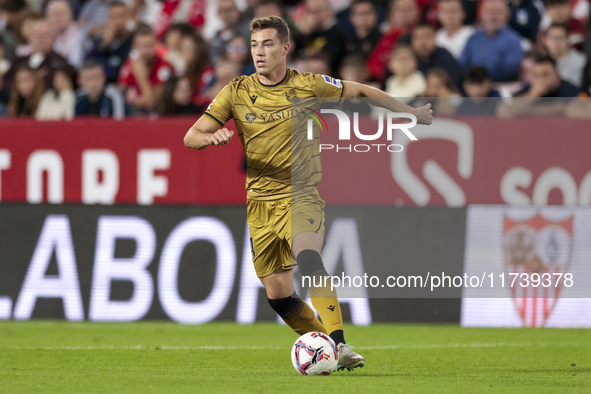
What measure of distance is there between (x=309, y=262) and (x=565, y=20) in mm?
6984

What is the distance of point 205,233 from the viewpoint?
403 inches

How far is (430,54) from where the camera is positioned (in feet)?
37.3

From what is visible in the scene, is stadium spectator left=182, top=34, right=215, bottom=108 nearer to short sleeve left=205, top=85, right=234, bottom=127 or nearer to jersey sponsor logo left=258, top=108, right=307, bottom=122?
short sleeve left=205, top=85, right=234, bottom=127

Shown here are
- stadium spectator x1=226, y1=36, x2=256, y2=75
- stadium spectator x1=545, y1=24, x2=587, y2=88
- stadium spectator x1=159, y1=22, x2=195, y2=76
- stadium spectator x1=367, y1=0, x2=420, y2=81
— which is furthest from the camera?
stadium spectator x1=159, y1=22, x2=195, y2=76

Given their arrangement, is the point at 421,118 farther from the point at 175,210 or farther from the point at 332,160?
the point at 175,210

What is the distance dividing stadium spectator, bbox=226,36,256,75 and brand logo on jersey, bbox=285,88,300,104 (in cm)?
557

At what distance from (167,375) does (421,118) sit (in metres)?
2.46

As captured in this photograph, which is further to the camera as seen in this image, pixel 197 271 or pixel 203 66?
pixel 203 66

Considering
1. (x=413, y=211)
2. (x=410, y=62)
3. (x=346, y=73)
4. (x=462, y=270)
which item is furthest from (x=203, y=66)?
(x=462, y=270)

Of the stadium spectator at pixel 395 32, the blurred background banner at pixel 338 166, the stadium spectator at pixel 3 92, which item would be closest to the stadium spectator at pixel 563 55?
the blurred background banner at pixel 338 166

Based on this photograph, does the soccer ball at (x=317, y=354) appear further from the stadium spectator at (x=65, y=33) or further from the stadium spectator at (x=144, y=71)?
the stadium spectator at (x=65, y=33)

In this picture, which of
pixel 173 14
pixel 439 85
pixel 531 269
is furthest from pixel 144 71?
pixel 531 269

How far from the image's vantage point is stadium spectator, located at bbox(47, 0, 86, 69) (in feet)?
46.3

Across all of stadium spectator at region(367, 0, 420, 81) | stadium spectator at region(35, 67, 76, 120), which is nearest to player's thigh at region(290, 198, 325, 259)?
stadium spectator at region(367, 0, 420, 81)
